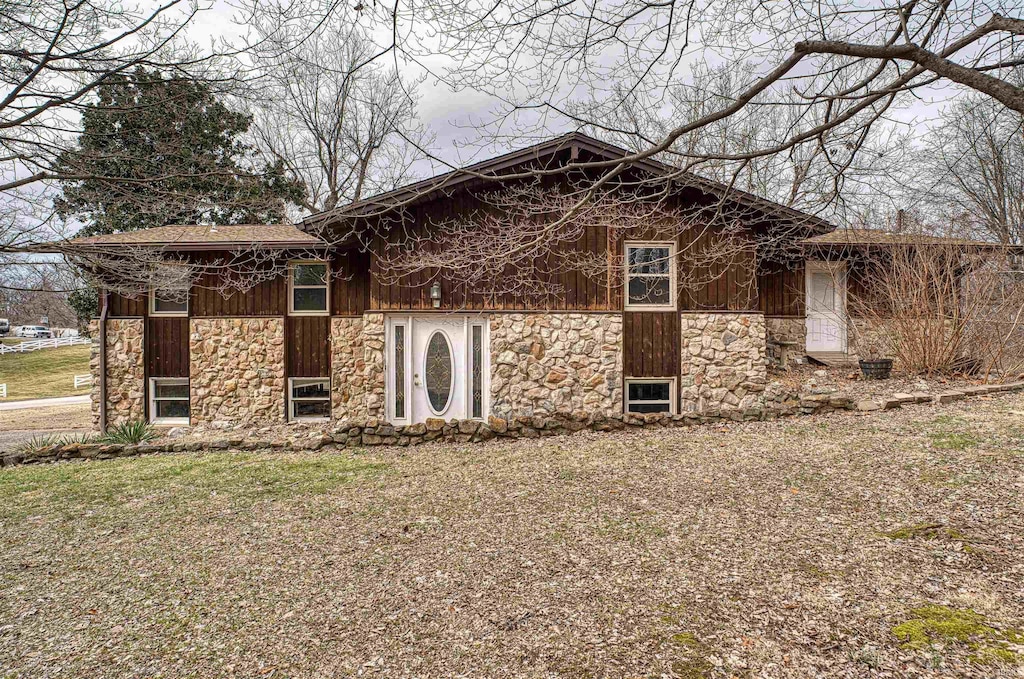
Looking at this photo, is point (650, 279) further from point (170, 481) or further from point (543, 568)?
point (170, 481)

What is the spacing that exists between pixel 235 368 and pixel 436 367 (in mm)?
4773

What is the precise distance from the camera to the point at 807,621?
2.78 metres

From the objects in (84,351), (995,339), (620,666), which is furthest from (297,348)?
(84,351)

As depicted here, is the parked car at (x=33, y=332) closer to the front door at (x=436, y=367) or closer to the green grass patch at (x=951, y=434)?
the front door at (x=436, y=367)

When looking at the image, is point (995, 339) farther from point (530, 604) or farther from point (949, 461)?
point (530, 604)

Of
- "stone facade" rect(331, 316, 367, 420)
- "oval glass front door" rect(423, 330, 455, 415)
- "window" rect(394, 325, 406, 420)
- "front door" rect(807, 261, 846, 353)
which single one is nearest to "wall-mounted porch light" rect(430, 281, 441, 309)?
"oval glass front door" rect(423, 330, 455, 415)

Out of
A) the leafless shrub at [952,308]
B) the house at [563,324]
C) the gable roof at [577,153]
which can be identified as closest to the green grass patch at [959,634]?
the gable roof at [577,153]

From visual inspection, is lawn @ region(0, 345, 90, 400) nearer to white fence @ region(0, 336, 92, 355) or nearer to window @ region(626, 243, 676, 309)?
white fence @ region(0, 336, 92, 355)

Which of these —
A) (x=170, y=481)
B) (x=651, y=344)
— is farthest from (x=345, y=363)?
(x=651, y=344)

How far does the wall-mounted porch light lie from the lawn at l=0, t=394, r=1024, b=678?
409cm

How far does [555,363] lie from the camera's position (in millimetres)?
9930

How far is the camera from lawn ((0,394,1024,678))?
8.71ft

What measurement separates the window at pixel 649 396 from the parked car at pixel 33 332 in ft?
155

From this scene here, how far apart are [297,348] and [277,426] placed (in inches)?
66.3
